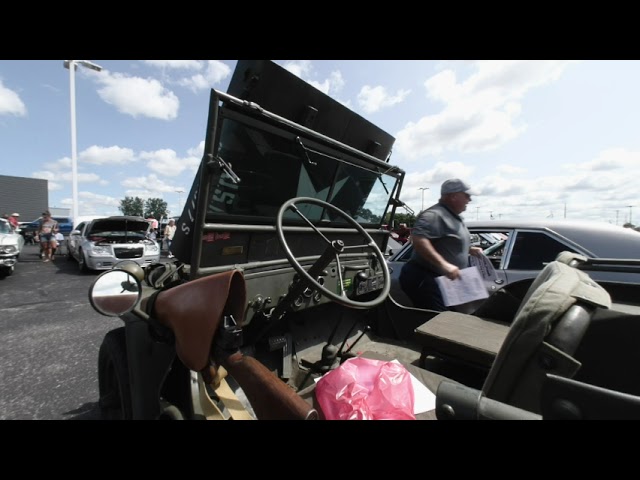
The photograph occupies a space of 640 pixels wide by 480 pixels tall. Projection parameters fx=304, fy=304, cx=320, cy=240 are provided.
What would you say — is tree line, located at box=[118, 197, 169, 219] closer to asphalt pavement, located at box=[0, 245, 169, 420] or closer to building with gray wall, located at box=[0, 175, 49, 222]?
building with gray wall, located at box=[0, 175, 49, 222]

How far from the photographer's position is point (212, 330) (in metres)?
1.24

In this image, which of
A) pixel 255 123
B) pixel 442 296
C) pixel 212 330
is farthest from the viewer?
pixel 442 296

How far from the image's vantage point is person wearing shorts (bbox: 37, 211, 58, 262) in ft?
39.9

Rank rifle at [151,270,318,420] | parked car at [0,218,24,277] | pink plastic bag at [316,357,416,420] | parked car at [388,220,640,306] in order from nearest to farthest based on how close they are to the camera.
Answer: rifle at [151,270,318,420], pink plastic bag at [316,357,416,420], parked car at [388,220,640,306], parked car at [0,218,24,277]

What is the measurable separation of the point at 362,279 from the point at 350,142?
3.96 feet

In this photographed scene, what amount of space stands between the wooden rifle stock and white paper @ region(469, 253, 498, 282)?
3.14m

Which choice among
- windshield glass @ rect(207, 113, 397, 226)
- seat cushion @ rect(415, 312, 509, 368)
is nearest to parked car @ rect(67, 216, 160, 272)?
windshield glass @ rect(207, 113, 397, 226)

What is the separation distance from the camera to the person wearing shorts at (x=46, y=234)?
12.1m

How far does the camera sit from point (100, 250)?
934 cm

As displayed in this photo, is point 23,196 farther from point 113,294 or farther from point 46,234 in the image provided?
point 113,294

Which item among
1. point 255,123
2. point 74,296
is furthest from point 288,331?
point 74,296

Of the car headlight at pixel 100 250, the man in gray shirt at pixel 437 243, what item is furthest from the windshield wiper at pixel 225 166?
the car headlight at pixel 100 250

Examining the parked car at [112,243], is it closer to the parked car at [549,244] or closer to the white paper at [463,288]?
the parked car at [549,244]
